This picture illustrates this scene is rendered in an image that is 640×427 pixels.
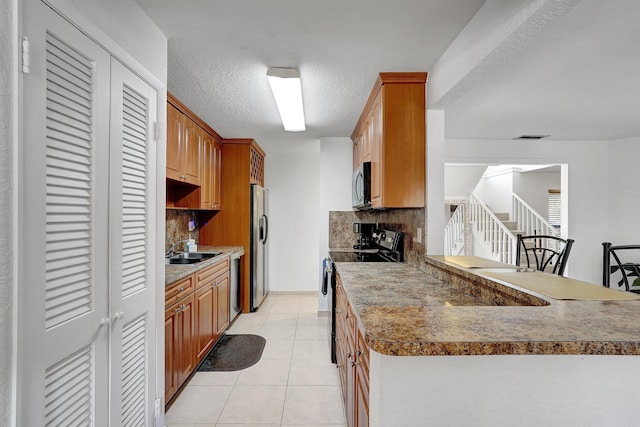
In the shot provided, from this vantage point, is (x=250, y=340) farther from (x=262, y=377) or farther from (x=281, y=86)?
(x=281, y=86)

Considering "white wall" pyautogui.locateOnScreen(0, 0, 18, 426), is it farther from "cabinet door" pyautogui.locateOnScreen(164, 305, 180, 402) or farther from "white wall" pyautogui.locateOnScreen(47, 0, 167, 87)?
"cabinet door" pyautogui.locateOnScreen(164, 305, 180, 402)

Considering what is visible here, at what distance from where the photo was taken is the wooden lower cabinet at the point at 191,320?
225 cm

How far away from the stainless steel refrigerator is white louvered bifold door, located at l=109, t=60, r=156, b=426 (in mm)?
2680

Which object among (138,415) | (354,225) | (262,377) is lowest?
(262,377)

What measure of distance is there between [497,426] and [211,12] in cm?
208

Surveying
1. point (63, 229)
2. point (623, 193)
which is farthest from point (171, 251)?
point (623, 193)

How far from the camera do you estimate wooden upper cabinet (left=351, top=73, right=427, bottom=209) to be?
2.45 m

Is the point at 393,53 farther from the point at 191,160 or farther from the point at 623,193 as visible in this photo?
the point at 623,193

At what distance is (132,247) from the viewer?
165 cm

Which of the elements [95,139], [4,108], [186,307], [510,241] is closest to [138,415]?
[186,307]

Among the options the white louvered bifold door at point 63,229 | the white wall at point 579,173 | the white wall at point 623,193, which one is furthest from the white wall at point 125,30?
the white wall at point 623,193

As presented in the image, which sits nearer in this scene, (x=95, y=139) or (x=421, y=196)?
(x=95, y=139)

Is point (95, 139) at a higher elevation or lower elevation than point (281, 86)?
lower

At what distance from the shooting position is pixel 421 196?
8.13ft
